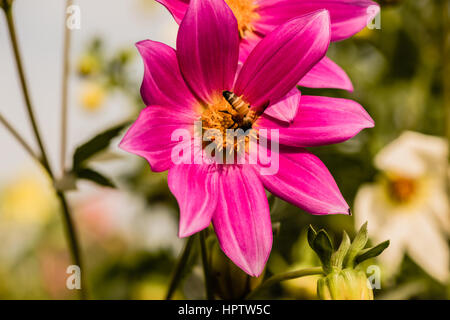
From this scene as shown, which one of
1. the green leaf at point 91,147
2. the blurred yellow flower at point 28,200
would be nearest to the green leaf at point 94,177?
the green leaf at point 91,147

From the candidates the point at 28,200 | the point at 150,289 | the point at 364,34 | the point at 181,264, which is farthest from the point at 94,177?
the point at 28,200

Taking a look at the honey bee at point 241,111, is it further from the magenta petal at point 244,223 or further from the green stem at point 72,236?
the green stem at point 72,236

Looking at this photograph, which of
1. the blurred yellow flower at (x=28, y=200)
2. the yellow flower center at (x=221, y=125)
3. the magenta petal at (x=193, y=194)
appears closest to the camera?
the magenta petal at (x=193, y=194)

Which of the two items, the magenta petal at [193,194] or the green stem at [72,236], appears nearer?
the magenta petal at [193,194]

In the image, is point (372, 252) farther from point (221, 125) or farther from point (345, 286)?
point (221, 125)

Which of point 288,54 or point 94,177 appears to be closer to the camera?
point 288,54

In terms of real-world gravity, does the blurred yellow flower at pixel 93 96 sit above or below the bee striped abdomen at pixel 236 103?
above

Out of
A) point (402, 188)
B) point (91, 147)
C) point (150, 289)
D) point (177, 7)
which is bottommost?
point (150, 289)

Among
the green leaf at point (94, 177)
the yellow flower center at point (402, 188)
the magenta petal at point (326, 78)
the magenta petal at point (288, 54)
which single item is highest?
the magenta petal at point (288, 54)
